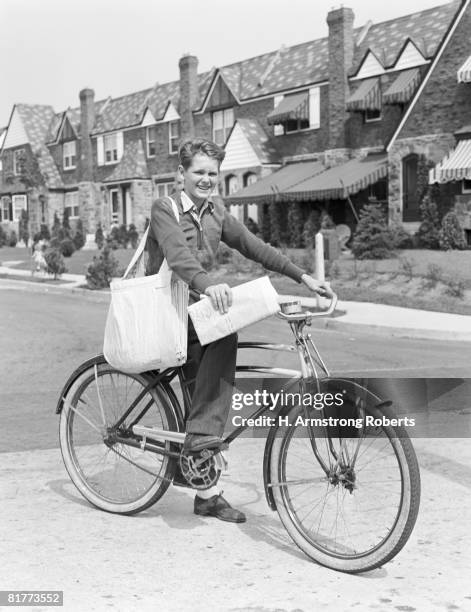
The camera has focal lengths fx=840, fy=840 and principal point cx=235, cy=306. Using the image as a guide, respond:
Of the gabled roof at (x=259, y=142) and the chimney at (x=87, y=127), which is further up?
the chimney at (x=87, y=127)

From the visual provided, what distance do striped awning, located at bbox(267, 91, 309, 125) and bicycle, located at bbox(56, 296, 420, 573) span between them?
33.4 meters

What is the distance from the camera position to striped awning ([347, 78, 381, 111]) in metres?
33.1

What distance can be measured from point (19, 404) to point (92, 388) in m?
3.53

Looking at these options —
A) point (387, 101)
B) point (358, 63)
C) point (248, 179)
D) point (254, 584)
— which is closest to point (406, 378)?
point (254, 584)

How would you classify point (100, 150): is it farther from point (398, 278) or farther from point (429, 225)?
point (398, 278)

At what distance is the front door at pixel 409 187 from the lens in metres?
30.3

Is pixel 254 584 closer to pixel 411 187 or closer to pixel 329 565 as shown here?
pixel 329 565

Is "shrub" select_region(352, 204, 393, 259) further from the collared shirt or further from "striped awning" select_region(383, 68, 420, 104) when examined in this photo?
the collared shirt

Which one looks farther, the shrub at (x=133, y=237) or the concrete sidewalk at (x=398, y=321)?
the shrub at (x=133, y=237)

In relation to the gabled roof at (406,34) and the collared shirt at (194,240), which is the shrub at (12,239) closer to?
the gabled roof at (406,34)

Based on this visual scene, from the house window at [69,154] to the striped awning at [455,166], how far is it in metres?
35.0

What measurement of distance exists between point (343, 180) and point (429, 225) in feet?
16.5

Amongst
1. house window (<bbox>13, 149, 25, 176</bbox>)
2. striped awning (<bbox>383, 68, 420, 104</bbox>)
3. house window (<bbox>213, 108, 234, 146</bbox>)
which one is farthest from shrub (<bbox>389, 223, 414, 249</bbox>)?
house window (<bbox>13, 149, 25, 176</bbox>)

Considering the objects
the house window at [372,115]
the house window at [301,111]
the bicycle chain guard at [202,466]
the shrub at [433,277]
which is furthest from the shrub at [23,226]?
the bicycle chain guard at [202,466]
